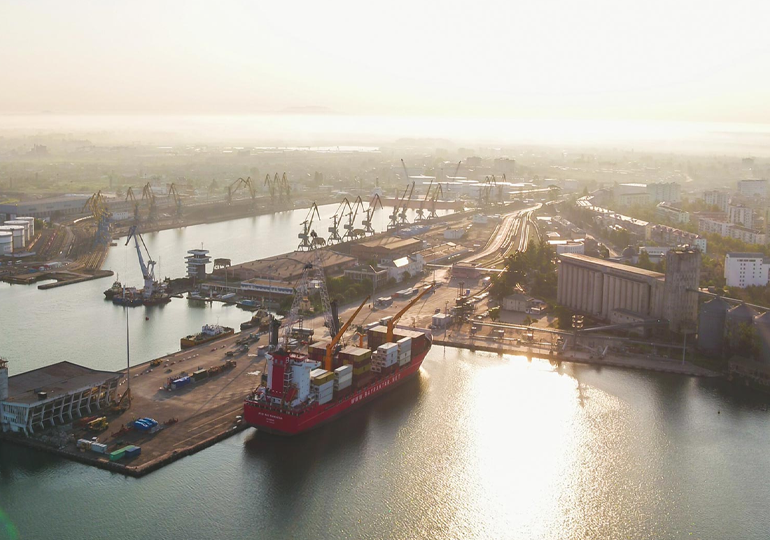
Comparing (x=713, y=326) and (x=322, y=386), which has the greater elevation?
(x=713, y=326)

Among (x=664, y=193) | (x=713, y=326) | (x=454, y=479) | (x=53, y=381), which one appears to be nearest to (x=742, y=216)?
(x=664, y=193)

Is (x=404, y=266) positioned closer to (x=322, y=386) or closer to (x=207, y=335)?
(x=207, y=335)

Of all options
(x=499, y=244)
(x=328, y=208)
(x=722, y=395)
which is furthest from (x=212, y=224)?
(x=722, y=395)

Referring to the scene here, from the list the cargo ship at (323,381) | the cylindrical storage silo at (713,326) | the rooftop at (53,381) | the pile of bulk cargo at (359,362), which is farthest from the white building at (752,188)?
the rooftop at (53,381)

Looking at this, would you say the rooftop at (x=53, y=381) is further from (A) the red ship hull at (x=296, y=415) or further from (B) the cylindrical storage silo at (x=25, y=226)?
(B) the cylindrical storage silo at (x=25, y=226)

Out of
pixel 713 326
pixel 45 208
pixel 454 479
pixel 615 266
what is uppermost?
pixel 45 208

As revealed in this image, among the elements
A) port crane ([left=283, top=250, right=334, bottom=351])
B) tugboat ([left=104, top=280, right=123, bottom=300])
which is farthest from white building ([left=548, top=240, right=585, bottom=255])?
tugboat ([left=104, top=280, right=123, bottom=300])
